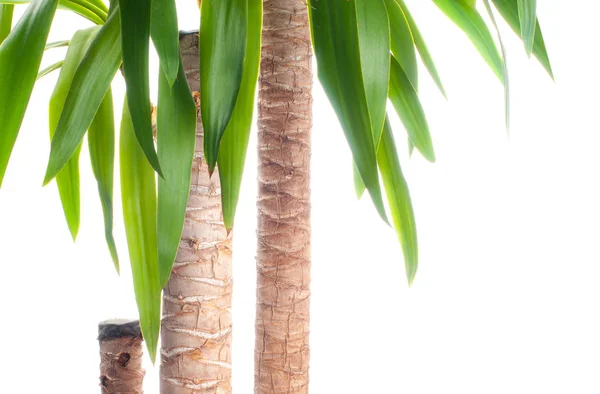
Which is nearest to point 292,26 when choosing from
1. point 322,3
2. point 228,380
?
point 322,3

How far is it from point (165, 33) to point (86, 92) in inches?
4.7

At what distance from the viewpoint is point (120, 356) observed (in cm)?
94

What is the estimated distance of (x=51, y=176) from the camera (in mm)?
684

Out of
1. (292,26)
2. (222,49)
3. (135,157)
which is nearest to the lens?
(222,49)

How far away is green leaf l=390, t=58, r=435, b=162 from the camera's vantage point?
2.95ft

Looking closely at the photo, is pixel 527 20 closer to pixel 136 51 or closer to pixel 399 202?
pixel 399 202

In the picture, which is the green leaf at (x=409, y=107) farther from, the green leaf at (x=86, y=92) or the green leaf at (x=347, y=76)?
the green leaf at (x=86, y=92)

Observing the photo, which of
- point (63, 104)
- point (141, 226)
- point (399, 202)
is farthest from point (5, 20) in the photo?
point (399, 202)

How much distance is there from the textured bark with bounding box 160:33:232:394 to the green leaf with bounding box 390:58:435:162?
0.27 metres

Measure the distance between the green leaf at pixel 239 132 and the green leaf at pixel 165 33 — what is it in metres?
0.10

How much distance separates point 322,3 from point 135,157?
290 mm

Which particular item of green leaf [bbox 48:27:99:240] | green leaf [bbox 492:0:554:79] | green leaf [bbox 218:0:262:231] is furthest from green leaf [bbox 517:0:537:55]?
green leaf [bbox 48:27:99:240]

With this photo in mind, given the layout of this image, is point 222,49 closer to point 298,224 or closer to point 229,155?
point 229,155

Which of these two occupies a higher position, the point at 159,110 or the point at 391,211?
the point at 159,110
